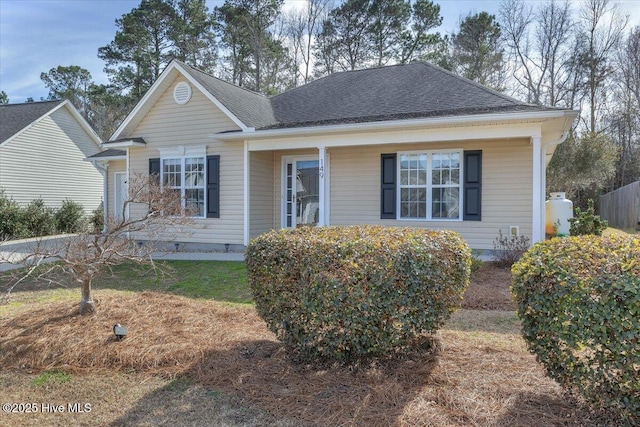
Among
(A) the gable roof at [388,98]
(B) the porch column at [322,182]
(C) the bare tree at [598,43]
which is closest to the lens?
(A) the gable roof at [388,98]

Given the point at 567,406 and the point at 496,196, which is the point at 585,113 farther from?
the point at 567,406

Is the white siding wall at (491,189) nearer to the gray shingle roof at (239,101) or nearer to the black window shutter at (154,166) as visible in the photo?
the gray shingle roof at (239,101)

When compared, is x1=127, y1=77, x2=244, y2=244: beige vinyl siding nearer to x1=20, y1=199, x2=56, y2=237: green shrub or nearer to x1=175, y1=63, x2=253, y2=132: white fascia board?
x1=175, y1=63, x2=253, y2=132: white fascia board

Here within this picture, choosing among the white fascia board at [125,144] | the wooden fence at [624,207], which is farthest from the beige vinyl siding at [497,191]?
the wooden fence at [624,207]

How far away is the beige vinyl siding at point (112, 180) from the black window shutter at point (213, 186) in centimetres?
575

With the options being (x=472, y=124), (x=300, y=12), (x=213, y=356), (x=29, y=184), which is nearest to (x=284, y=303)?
(x=213, y=356)

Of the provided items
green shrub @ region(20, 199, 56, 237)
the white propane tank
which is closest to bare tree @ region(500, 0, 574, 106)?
the white propane tank

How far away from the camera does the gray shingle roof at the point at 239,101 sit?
10734 millimetres

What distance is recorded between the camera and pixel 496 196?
9.32 m

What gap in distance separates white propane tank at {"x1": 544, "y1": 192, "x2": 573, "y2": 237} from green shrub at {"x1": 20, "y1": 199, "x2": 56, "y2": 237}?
57.6 feet

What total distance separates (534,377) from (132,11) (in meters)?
28.8

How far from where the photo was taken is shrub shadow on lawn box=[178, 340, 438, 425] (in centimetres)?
282

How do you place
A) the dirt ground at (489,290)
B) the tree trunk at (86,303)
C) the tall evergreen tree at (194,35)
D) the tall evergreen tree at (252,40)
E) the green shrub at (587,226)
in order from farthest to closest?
1. the tall evergreen tree at (252,40)
2. the tall evergreen tree at (194,35)
3. the green shrub at (587,226)
4. the dirt ground at (489,290)
5. the tree trunk at (86,303)

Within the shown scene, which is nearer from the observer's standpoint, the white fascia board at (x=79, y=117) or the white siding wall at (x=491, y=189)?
the white siding wall at (x=491, y=189)
